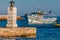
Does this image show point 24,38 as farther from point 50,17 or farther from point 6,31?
point 50,17

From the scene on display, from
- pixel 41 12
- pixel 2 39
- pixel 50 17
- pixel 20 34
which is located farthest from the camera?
pixel 50 17

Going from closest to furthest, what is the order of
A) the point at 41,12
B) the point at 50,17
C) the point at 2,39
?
the point at 2,39 → the point at 41,12 → the point at 50,17

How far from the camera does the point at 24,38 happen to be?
4375 cm

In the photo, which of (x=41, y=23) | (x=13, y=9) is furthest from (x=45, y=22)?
(x=13, y=9)

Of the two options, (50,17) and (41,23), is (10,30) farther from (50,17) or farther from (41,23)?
(50,17)

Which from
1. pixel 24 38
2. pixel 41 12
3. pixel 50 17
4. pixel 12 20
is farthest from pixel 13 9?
pixel 50 17

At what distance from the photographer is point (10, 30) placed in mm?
42375

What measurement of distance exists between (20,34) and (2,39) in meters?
3.62

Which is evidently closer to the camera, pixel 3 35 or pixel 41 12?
pixel 3 35

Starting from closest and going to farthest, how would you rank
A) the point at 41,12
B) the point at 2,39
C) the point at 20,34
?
the point at 2,39, the point at 20,34, the point at 41,12

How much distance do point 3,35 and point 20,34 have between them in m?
2.42

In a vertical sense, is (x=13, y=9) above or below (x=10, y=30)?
above

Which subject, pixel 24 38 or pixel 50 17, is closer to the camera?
pixel 24 38

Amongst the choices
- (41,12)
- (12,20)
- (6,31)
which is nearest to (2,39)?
(6,31)
